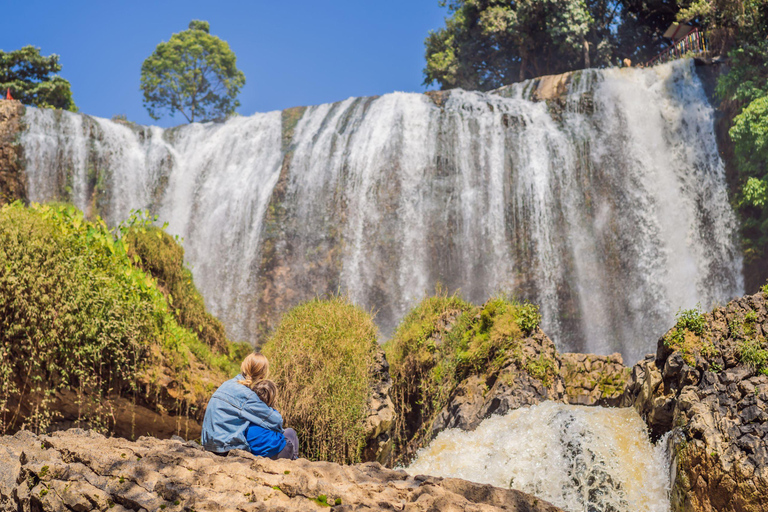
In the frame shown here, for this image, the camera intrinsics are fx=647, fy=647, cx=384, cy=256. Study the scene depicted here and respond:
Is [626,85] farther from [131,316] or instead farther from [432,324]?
[131,316]

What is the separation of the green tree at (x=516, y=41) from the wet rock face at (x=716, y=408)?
21136 mm

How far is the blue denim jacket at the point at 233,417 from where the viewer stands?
4535 millimetres

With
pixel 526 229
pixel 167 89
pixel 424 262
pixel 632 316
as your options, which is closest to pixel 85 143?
pixel 424 262

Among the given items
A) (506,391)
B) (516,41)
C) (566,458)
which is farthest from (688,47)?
(566,458)

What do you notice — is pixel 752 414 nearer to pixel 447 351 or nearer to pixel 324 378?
pixel 324 378

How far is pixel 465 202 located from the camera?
16.3 m

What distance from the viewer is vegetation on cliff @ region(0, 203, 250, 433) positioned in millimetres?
6746

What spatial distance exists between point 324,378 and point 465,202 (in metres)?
9.37

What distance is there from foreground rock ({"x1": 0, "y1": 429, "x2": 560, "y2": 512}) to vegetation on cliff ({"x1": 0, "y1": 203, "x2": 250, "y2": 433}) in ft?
7.70

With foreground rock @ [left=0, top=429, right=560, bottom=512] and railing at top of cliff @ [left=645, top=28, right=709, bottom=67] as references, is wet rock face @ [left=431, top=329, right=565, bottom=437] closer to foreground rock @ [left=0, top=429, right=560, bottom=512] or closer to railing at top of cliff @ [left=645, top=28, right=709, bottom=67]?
foreground rock @ [left=0, top=429, right=560, bottom=512]

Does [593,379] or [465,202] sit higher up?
[465,202]

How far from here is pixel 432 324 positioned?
9.98m

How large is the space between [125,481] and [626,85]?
17.1m

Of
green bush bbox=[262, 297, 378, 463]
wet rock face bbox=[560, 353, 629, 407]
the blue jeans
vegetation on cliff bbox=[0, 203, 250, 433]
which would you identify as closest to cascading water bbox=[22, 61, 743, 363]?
wet rock face bbox=[560, 353, 629, 407]
